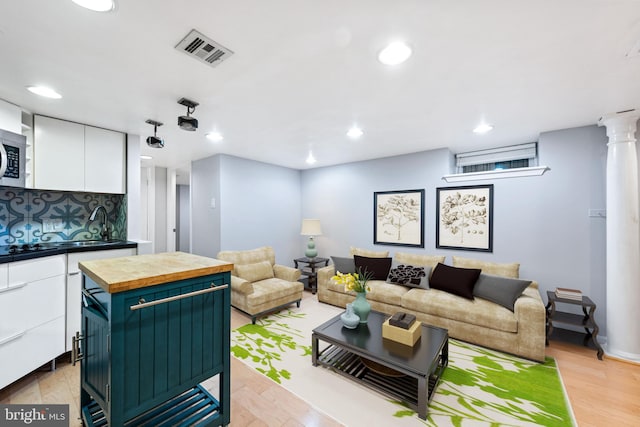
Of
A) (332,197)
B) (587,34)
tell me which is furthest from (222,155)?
(587,34)

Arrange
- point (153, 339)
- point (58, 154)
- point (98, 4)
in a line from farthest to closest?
1. point (58, 154)
2. point (153, 339)
3. point (98, 4)

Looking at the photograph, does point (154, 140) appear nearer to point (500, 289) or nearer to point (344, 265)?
point (344, 265)

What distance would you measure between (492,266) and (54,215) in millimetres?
5284

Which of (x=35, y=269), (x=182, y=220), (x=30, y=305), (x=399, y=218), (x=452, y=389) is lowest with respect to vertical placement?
(x=452, y=389)

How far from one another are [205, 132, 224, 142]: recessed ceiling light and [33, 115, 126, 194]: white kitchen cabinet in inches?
40.5

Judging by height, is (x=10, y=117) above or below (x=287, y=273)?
above

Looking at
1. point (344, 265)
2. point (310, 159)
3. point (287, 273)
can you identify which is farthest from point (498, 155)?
point (287, 273)

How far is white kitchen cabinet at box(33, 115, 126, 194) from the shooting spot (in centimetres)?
263

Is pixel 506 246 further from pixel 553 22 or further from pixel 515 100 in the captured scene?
pixel 553 22

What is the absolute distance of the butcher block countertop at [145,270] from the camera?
1.24 metres

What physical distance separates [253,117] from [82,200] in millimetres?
2437

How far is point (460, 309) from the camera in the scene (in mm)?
2887

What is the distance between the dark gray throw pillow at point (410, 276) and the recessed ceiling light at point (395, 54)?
275 cm

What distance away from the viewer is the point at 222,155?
4277mm
